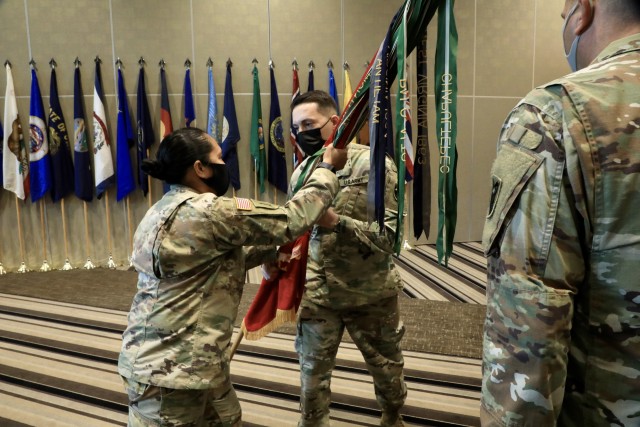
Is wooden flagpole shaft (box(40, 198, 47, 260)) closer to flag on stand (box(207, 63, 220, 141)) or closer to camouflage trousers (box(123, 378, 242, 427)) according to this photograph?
flag on stand (box(207, 63, 220, 141))

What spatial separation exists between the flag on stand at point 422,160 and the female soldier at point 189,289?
367mm

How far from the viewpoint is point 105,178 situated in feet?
16.4

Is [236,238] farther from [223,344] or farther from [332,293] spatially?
[332,293]

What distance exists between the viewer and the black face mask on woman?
164 cm

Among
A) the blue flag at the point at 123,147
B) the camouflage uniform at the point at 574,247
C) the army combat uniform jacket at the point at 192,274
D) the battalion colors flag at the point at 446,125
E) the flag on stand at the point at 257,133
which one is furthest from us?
the flag on stand at the point at 257,133

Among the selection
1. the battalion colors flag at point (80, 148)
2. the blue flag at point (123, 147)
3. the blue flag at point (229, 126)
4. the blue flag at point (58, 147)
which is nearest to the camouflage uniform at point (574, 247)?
the blue flag at point (229, 126)

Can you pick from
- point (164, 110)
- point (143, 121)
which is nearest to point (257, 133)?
point (164, 110)

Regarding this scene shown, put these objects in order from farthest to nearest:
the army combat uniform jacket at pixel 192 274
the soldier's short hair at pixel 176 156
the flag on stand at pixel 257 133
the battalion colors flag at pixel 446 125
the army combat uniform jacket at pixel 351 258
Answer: the flag on stand at pixel 257 133 → the army combat uniform jacket at pixel 351 258 → the soldier's short hair at pixel 176 156 → the army combat uniform jacket at pixel 192 274 → the battalion colors flag at pixel 446 125

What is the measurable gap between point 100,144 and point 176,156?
12.8 ft

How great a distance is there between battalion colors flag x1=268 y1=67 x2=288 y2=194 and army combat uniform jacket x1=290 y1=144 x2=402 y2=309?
3514 mm

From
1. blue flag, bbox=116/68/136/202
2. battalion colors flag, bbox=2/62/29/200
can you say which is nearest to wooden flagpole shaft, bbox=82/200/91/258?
blue flag, bbox=116/68/136/202

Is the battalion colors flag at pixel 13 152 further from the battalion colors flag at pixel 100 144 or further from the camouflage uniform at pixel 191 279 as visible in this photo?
the camouflage uniform at pixel 191 279

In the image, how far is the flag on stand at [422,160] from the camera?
3.88ft

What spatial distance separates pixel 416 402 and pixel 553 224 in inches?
77.5
